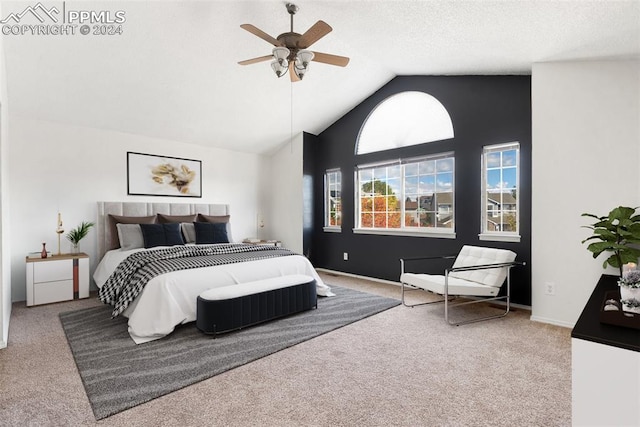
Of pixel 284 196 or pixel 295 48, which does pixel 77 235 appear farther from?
pixel 295 48

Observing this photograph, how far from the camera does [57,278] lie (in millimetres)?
4059

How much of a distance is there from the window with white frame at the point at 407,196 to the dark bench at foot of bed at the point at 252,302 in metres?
2.15

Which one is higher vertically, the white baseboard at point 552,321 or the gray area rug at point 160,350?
the white baseboard at point 552,321

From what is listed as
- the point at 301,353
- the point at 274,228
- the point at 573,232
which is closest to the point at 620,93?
the point at 573,232

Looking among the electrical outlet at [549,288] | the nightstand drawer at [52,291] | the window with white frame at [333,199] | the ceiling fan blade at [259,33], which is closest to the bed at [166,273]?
the nightstand drawer at [52,291]

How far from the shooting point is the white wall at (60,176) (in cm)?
416

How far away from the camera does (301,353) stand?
2.67m

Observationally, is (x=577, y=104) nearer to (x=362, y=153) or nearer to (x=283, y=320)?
(x=362, y=153)

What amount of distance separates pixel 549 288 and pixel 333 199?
3755 mm

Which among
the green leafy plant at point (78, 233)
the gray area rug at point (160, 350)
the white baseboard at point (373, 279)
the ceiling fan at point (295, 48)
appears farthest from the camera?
the green leafy plant at point (78, 233)

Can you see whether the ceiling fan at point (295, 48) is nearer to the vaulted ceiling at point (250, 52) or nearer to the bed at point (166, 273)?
the vaulted ceiling at point (250, 52)

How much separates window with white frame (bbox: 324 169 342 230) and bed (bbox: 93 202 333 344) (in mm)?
1886

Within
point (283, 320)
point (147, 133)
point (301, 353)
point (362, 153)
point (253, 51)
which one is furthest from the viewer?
point (362, 153)

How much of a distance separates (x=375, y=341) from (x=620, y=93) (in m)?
3.24
